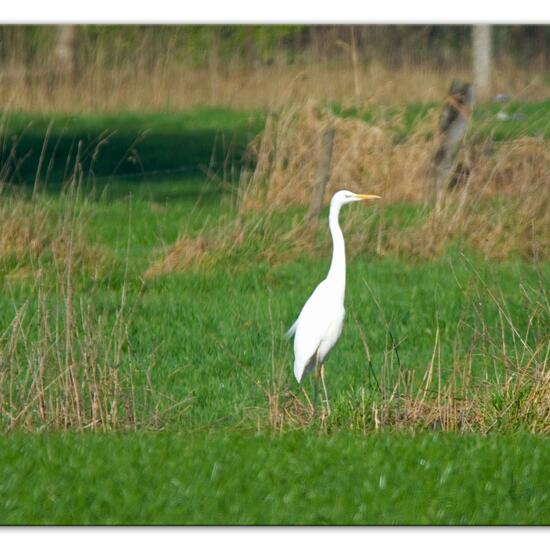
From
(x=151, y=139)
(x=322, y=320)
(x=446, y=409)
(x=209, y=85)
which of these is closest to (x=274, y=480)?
(x=446, y=409)

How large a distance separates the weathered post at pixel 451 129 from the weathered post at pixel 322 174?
1095mm

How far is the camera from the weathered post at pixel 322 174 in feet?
41.8

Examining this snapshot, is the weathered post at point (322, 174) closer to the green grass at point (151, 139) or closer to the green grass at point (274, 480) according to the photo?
the green grass at point (151, 139)

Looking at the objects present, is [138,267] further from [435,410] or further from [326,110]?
[435,410]

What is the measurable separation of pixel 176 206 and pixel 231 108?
3.31 meters

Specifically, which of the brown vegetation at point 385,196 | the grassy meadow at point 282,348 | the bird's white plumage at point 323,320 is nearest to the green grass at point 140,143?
the grassy meadow at point 282,348

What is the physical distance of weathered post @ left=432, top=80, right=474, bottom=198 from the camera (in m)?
13.7

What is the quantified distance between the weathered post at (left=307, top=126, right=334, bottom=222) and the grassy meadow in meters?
0.17

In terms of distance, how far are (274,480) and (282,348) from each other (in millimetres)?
2924

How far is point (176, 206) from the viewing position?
15812 mm

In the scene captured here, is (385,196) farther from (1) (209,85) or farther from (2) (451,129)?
(1) (209,85)

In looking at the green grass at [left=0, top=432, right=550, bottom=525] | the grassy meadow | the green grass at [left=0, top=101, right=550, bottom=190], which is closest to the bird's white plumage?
the grassy meadow

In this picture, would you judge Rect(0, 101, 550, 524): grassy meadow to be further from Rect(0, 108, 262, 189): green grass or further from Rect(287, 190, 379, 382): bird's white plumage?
Rect(0, 108, 262, 189): green grass
